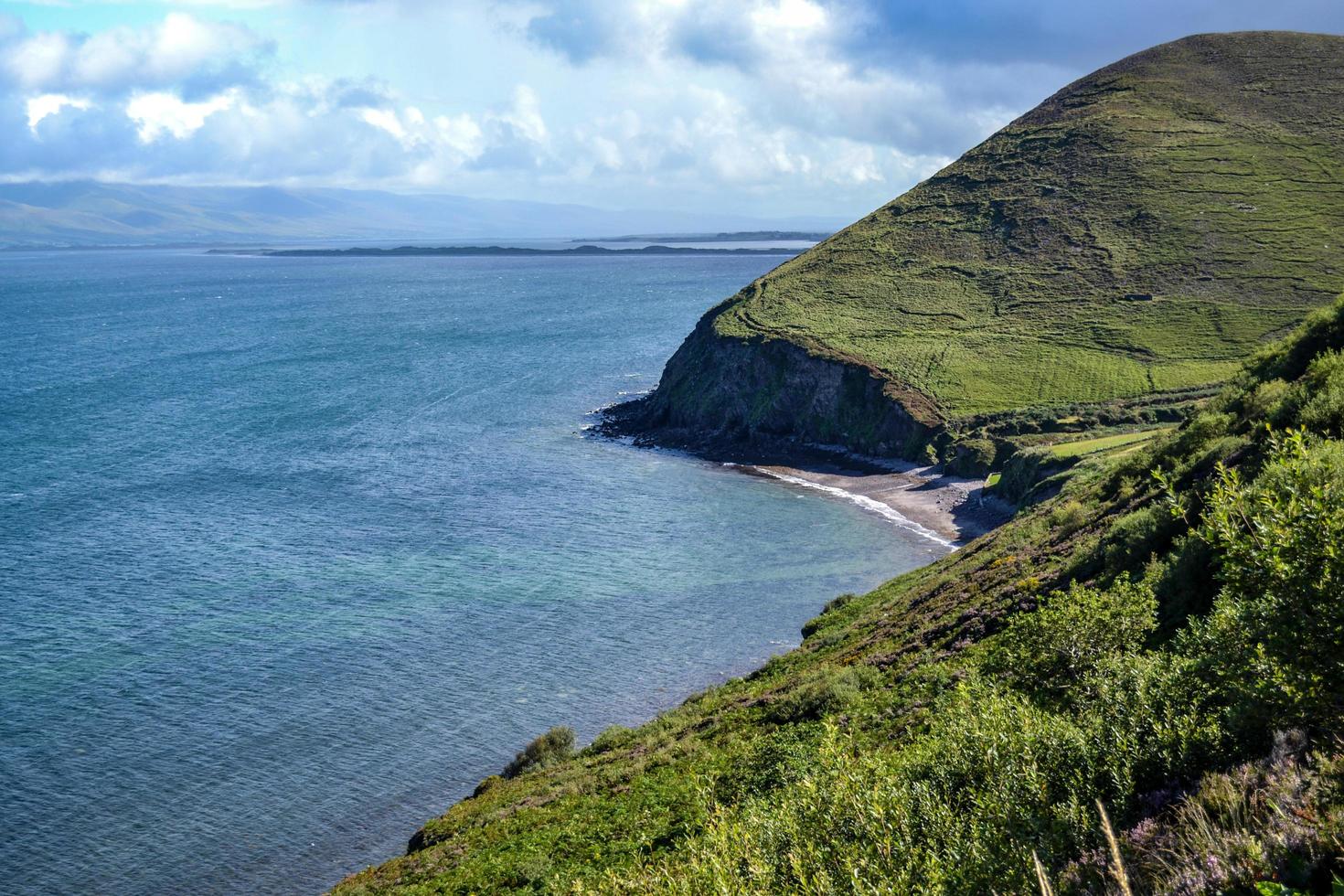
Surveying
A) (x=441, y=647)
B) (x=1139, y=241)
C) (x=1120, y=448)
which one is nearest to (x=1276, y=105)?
(x=1139, y=241)

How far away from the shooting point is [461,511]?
77375mm

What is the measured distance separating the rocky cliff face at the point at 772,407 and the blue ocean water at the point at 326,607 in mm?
8474

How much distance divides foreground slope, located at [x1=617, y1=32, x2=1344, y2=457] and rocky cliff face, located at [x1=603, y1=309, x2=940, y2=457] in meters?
0.24

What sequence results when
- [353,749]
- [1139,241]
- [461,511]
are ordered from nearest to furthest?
[353,749] → [461,511] → [1139,241]

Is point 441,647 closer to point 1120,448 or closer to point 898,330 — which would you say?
point 1120,448

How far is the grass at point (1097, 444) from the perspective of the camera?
237ft

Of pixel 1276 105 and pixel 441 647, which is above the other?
pixel 1276 105

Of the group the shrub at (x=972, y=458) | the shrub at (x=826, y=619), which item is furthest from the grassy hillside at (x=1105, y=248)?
the shrub at (x=826, y=619)

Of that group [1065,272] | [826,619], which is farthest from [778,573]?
[1065,272]

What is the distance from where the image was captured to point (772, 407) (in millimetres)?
106188

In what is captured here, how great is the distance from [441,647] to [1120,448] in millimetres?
48226

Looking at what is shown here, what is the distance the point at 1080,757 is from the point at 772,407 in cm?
9335

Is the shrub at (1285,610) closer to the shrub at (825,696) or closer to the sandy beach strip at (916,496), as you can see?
the shrub at (825,696)

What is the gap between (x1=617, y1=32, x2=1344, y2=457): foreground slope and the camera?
10138cm
